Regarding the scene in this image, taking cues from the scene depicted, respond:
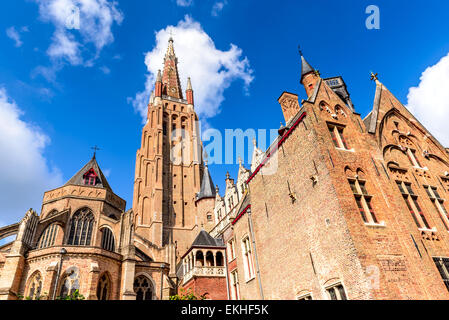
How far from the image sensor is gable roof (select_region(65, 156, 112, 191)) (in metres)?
29.1

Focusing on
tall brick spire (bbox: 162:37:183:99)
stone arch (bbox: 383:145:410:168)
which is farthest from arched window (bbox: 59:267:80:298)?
tall brick spire (bbox: 162:37:183:99)

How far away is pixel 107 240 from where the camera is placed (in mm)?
26500

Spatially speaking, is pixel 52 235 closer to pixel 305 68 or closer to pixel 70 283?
pixel 70 283

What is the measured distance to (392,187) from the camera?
12.5 m

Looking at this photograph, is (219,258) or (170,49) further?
(170,49)

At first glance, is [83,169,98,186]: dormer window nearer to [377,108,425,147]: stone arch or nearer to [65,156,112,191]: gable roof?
[65,156,112,191]: gable roof

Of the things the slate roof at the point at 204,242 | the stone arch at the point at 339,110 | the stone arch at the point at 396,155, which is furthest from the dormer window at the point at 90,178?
the stone arch at the point at 396,155

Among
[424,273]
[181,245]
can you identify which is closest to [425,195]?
[424,273]

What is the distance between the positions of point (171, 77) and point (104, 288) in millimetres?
51291

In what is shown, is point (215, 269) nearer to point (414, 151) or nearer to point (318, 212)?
point (318, 212)

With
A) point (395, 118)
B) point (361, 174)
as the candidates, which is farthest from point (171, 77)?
point (361, 174)
